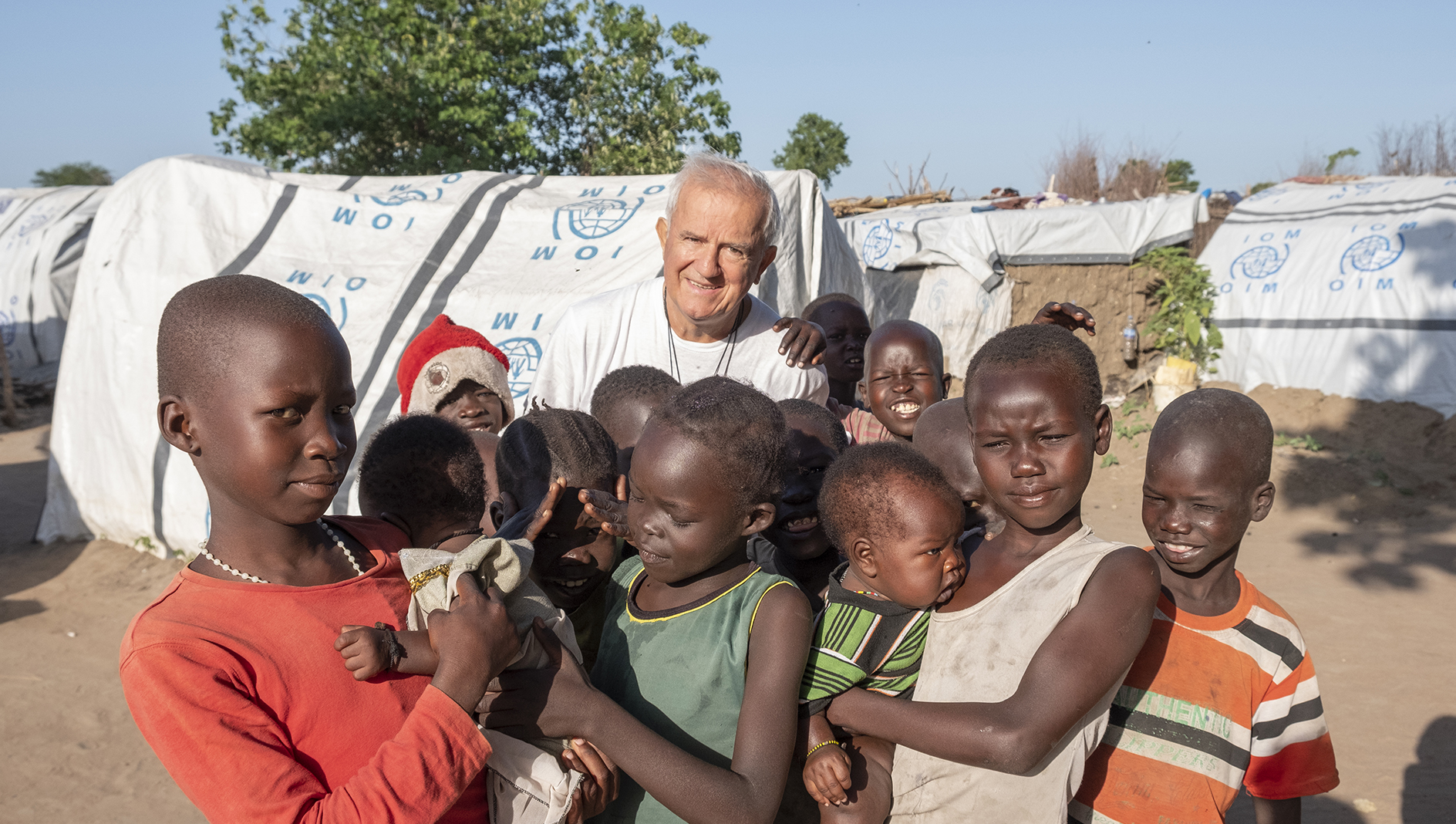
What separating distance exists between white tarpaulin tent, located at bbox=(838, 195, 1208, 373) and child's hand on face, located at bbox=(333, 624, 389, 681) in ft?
32.3

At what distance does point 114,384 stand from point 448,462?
5741 mm

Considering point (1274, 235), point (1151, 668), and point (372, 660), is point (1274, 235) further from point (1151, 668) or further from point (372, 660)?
point (372, 660)

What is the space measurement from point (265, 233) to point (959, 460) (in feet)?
19.1

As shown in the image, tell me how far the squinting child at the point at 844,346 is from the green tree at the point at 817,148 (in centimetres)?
2294

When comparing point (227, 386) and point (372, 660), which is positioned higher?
point (227, 386)

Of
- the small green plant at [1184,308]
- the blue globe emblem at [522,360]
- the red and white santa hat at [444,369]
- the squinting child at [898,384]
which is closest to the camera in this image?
the red and white santa hat at [444,369]

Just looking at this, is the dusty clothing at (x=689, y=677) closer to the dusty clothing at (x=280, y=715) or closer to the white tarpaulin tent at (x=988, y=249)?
the dusty clothing at (x=280, y=715)

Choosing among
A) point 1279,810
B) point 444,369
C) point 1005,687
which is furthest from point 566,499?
point 1279,810

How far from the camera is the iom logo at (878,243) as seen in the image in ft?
39.0

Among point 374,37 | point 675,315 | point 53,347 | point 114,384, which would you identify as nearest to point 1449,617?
point 675,315

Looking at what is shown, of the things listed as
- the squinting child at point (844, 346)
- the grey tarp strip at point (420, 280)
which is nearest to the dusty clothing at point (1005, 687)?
the squinting child at point (844, 346)

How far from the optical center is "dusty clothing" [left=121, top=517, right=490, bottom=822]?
114 cm

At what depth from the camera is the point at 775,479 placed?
1.66 m

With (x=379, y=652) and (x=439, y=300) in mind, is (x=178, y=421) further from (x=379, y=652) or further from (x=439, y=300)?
(x=439, y=300)
